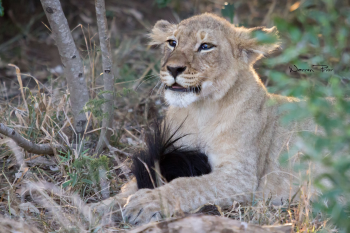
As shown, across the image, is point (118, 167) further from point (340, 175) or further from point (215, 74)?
point (340, 175)

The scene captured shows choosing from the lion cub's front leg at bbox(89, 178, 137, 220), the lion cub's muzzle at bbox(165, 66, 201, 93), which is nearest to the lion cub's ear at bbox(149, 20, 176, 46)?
the lion cub's muzzle at bbox(165, 66, 201, 93)

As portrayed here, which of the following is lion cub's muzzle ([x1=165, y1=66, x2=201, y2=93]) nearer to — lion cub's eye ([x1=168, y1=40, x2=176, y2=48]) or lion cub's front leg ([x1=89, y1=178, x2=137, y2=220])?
lion cub's eye ([x1=168, y1=40, x2=176, y2=48])

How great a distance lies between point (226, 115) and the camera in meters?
2.94

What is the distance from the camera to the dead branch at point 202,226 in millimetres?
1925

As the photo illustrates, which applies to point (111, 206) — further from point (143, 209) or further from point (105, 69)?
point (105, 69)

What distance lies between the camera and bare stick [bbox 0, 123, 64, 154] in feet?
8.50

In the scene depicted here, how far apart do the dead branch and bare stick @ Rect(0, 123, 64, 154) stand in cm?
116

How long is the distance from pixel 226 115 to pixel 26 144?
140 centimetres

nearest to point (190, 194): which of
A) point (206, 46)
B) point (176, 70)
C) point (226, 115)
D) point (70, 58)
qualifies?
point (226, 115)

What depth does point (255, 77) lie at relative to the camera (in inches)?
123

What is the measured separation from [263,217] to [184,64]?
109 centimetres

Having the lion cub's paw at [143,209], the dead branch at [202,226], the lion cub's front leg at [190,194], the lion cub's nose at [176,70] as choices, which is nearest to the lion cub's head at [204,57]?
the lion cub's nose at [176,70]

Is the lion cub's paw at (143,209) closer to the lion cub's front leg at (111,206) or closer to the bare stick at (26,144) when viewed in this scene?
the lion cub's front leg at (111,206)

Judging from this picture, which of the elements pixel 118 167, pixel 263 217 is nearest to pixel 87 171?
pixel 118 167
